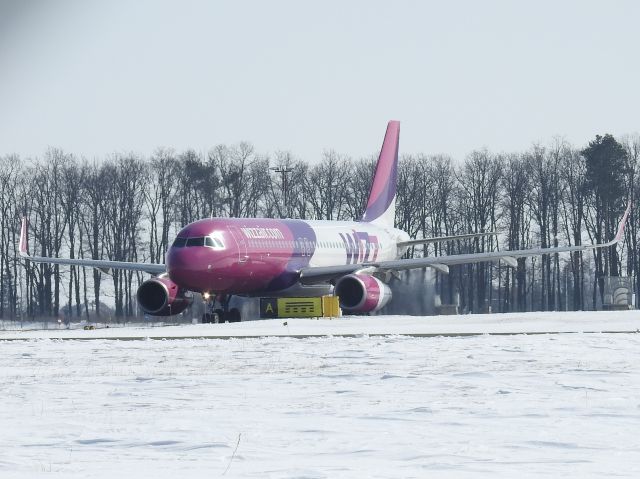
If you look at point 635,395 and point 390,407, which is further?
point 635,395

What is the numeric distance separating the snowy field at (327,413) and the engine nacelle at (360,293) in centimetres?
2096

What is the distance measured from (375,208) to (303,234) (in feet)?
33.4

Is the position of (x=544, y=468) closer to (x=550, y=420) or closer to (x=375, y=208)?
(x=550, y=420)

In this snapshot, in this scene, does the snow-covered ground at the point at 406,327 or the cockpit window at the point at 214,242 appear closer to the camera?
the snow-covered ground at the point at 406,327

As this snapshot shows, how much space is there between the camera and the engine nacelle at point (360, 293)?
47125 millimetres

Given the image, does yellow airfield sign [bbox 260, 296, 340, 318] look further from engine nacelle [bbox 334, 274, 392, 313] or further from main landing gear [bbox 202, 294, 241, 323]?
main landing gear [bbox 202, 294, 241, 323]

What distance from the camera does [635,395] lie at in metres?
16.6

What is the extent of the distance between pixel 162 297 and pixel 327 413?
110 feet

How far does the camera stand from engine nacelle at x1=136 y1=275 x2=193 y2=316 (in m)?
47.7

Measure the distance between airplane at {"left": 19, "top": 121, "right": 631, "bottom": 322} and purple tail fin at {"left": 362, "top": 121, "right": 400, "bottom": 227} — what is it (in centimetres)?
411

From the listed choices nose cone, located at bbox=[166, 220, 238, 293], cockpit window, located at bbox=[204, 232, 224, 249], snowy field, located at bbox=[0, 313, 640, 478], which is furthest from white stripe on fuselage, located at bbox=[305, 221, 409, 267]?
snowy field, located at bbox=[0, 313, 640, 478]

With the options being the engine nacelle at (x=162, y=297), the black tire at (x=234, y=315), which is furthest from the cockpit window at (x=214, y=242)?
the black tire at (x=234, y=315)

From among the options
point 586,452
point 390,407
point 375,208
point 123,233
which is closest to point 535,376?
point 390,407

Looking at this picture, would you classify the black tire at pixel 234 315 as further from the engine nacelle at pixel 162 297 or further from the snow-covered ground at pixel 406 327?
the snow-covered ground at pixel 406 327
